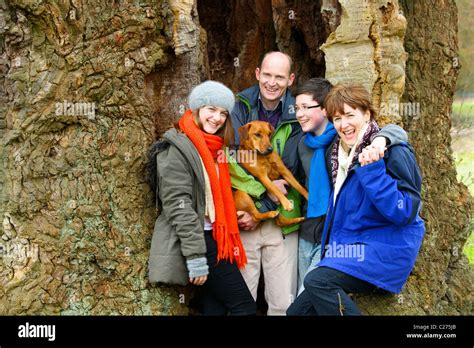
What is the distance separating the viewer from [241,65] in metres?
7.36

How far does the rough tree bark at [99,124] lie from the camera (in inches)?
200

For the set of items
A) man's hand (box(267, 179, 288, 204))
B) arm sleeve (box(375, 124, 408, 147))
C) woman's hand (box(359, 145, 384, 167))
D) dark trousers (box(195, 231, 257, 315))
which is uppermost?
arm sleeve (box(375, 124, 408, 147))

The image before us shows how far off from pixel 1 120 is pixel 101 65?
856 millimetres

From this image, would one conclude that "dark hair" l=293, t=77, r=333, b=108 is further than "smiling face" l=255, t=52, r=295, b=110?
No

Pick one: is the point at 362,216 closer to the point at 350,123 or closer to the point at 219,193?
the point at 350,123

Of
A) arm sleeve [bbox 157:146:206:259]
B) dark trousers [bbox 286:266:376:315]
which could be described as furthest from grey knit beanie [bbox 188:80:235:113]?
dark trousers [bbox 286:266:376:315]

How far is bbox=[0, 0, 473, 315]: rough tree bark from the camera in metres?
5.09

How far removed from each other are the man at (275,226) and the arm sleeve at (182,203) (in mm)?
506

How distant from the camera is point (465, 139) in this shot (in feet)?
41.2

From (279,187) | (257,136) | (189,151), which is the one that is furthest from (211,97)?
(279,187)

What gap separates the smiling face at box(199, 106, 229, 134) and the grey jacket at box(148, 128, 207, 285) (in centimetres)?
18

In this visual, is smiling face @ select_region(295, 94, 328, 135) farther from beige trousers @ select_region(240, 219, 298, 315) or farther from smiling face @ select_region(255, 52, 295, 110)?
beige trousers @ select_region(240, 219, 298, 315)

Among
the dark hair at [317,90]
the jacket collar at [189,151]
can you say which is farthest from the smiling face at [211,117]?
the dark hair at [317,90]
